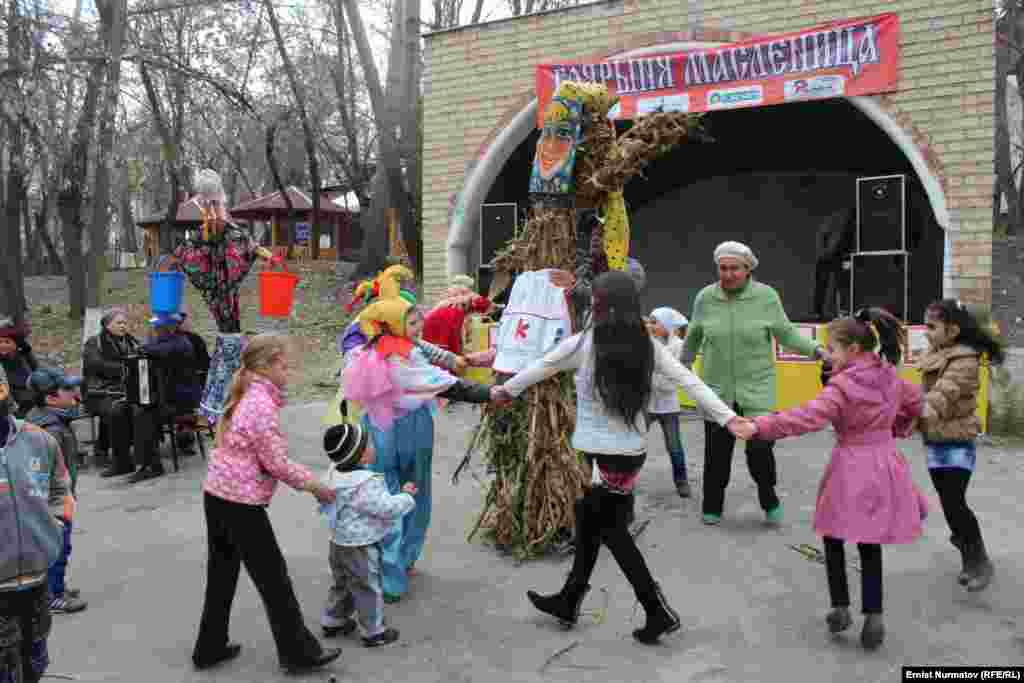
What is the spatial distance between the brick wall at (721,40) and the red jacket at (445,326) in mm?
5679

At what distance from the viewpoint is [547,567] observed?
4352 mm

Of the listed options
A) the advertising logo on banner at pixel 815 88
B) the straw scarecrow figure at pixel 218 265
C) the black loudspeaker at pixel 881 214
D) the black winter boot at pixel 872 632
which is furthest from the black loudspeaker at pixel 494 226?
the black winter boot at pixel 872 632

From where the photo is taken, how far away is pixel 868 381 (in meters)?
3.35

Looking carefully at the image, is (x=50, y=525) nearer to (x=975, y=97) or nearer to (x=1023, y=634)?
(x=1023, y=634)

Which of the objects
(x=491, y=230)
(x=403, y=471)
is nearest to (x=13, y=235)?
(x=491, y=230)

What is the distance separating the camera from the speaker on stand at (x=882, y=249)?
870 centimetres

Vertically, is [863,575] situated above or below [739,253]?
below

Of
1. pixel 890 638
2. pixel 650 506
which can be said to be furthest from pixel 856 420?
pixel 650 506

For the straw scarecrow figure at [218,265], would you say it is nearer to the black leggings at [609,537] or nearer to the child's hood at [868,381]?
the black leggings at [609,537]


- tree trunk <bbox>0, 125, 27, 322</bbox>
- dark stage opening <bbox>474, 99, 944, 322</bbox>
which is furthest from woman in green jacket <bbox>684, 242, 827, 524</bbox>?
tree trunk <bbox>0, 125, 27, 322</bbox>

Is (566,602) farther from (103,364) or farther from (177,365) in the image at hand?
(103,364)

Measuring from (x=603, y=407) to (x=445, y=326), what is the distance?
4.67ft

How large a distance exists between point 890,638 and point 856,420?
3.11ft

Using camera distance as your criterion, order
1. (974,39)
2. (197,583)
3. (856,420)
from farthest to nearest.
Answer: (974,39) < (197,583) < (856,420)
